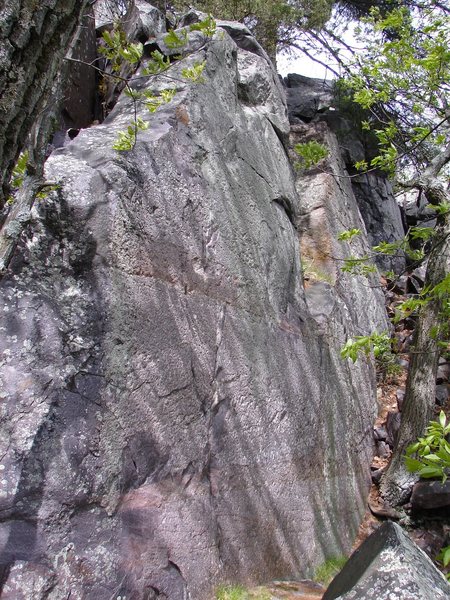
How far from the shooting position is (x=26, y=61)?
1.80 metres

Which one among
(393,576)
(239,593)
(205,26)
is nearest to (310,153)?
(205,26)

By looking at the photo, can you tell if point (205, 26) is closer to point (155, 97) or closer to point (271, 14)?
point (155, 97)

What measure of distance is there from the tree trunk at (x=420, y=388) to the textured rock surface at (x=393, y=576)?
421 cm

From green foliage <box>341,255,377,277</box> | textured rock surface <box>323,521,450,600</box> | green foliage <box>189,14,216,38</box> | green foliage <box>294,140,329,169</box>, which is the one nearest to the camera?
textured rock surface <box>323,521,450,600</box>

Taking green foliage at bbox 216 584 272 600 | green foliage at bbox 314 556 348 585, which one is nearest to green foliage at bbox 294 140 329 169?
green foliage at bbox 314 556 348 585

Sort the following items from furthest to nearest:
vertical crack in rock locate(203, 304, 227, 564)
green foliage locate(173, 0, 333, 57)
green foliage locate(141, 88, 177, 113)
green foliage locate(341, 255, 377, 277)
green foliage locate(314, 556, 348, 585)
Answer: green foliage locate(173, 0, 333, 57) < green foliage locate(341, 255, 377, 277) < green foliage locate(314, 556, 348, 585) < vertical crack in rock locate(203, 304, 227, 564) < green foliage locate(141, 88, 177, 113)

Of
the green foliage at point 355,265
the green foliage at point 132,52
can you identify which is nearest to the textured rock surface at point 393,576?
the green foliage at point 132,52

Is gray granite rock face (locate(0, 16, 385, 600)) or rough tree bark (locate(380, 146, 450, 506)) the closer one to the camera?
gray granite rock face (locate(0, 16, 385, 600))

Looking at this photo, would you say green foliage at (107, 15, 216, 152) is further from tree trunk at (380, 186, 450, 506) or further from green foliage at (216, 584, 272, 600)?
tree trunk at (380, 186, 450, 506)

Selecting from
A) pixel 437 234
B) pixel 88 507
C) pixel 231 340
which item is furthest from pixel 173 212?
pixel 437 234

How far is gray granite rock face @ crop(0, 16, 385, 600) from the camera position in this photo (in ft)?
9.43

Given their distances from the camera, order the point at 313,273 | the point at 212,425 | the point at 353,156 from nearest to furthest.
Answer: the point at 212,425 → the point at 313,273 → the point at 353,156

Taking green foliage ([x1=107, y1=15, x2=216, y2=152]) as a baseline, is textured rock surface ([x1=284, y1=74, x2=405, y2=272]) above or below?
above

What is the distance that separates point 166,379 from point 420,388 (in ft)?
14.1
